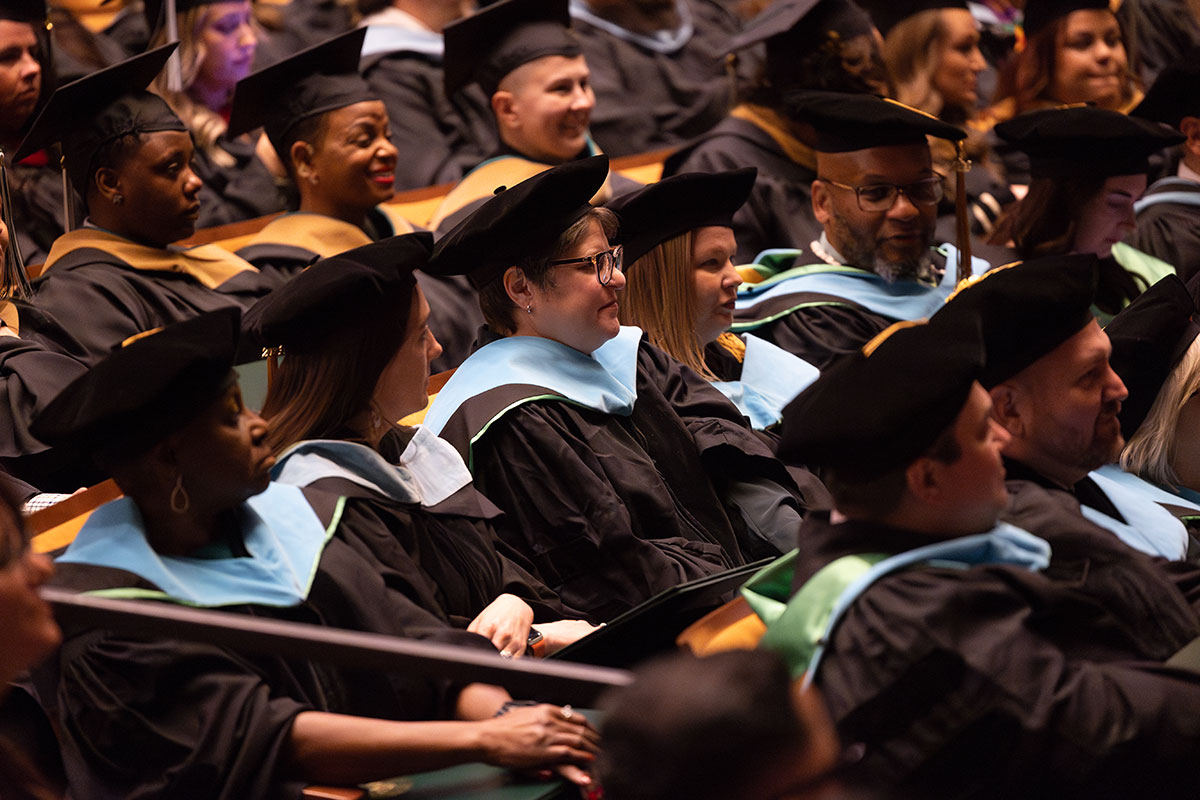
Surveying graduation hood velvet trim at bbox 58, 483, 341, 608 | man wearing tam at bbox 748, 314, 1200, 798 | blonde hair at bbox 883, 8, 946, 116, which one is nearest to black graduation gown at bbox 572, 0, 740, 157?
blonde hair at bbox 883, 8, 946, 116

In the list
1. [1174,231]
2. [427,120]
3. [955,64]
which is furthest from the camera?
[427,120]

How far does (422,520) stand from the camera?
3088 millimetres

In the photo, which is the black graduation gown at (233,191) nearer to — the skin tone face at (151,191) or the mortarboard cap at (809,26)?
the skin tone face at (151,191)

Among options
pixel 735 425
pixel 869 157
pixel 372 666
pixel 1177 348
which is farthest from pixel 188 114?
pixel 372 666

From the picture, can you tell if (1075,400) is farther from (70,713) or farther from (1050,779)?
(70,713)

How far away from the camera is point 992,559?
7.79 feet

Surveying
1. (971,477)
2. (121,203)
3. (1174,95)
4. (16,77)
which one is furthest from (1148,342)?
(16,77)

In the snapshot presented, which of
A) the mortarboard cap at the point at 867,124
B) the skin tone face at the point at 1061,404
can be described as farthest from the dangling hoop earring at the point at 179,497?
the mortarboard cap at the point at 867,124

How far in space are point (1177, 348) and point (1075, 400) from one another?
3.43 feet

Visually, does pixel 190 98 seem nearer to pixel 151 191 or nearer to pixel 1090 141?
pixel 151 191

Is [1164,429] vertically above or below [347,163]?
below

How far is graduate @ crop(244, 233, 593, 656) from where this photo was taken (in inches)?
115

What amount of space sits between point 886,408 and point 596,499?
132cm

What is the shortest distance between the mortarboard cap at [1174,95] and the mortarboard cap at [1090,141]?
44cm
